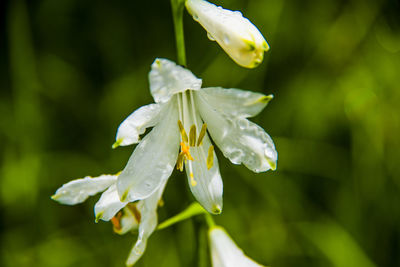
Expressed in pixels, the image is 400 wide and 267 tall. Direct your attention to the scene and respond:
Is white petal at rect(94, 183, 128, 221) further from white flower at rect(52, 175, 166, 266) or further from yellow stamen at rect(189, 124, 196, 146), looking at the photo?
yellow stamen at rect(189, 124, 196, 146)

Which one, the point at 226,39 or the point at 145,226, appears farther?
the point at 145,226

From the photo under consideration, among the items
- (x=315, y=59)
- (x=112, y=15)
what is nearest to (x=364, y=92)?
(x=315, y=59)

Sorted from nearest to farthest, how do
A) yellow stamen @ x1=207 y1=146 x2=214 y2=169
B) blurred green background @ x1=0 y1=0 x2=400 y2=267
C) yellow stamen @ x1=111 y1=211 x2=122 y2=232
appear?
1. yellow stamen @ x1=207 y1=146 x2=214 y2=169
2. yellow stamen @ x1=111 y1=211 x2=122 y2=232
3. blurred green background @ x1=0 y1=0 x2=400 y2=267

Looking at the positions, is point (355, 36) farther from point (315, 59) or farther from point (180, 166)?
point (180, 166)

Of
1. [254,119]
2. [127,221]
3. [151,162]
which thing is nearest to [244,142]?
[151,162]

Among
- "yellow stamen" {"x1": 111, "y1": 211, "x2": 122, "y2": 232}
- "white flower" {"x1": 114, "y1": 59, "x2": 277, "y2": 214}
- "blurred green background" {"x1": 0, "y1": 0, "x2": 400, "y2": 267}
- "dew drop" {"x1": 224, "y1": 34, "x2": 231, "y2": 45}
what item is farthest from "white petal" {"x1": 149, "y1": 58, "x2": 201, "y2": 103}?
"blurred green background" {"x1": 0, "y1": 0, "x2": 400, "y2": 267}

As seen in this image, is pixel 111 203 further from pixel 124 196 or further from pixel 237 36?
pixel 237 36

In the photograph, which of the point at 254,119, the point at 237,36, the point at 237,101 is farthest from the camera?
the point at 254,119
